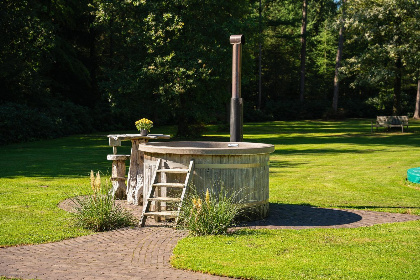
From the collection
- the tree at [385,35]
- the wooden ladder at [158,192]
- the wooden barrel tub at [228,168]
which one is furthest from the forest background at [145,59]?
the wooden ladder at [158,192]

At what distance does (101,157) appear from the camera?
20.3m

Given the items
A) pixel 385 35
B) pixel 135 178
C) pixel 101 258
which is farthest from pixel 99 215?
pixel 385 35

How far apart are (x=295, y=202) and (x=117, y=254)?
524 centimetres

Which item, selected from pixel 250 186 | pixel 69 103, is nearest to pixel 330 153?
pixel 250 186

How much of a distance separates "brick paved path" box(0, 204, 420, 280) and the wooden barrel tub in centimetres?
41

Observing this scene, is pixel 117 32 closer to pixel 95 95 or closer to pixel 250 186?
pixel 95 95

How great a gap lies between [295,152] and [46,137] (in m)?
14.7

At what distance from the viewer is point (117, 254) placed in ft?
23.2

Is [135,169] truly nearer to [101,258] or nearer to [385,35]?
[101,258]

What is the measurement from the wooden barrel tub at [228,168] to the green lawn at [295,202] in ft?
3.52

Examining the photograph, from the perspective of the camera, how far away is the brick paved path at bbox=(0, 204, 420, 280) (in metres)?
6.19

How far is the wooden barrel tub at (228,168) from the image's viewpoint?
907cm

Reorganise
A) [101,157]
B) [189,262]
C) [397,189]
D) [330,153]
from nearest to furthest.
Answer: [189,262]
[397,189]
[101,157]
[330,153]

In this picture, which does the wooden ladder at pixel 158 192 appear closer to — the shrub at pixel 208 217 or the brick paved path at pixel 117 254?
the brick paved path at pixel 117 254
